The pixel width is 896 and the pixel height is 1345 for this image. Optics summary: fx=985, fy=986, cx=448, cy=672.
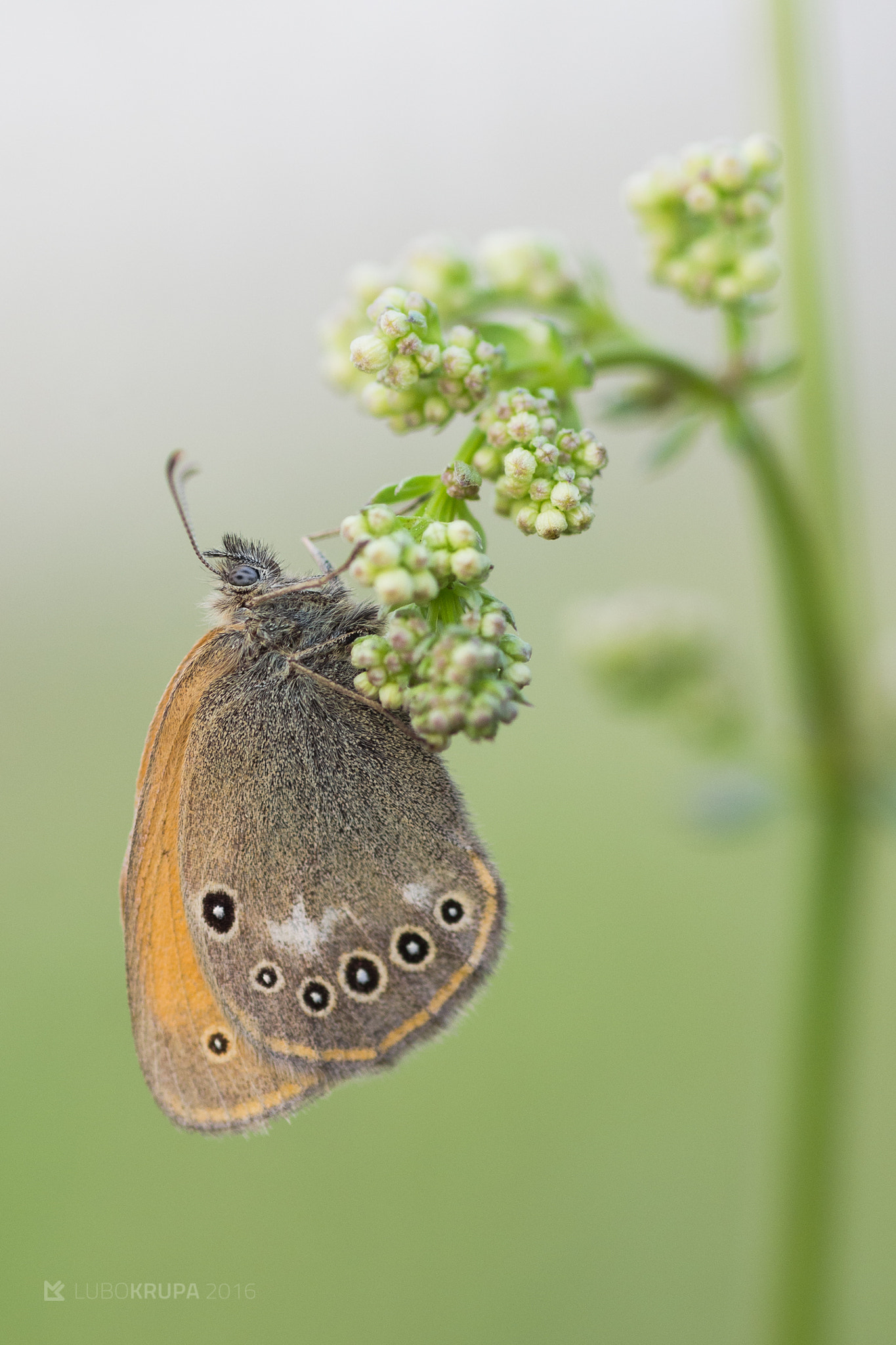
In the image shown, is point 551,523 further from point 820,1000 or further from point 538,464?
point 820,1000

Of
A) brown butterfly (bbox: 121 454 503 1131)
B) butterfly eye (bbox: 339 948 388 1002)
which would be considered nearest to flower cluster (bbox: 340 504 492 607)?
brown butterfly (bbox: 121 454 503 1131)

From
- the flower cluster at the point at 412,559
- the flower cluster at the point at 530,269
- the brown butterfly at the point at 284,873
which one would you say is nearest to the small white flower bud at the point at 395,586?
the flower cluster at the point at 412,559

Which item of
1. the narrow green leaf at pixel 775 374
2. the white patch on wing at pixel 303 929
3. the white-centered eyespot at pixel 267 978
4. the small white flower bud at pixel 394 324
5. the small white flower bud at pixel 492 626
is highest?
the narrow green leaf at pixel 775 374

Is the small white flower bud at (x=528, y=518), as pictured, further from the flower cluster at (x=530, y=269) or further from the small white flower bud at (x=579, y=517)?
the flower cluster at (x=530, y=269)

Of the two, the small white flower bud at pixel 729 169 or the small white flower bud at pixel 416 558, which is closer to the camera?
A: the small white flower bud at pixel 416 558

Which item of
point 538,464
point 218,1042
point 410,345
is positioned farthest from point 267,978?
point 410,345

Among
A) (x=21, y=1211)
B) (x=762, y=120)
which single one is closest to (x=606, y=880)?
(x=21, y=1211)

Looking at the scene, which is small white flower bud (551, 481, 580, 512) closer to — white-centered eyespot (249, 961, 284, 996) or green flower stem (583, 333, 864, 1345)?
green flower stem (583, 333, 864, 1345)
